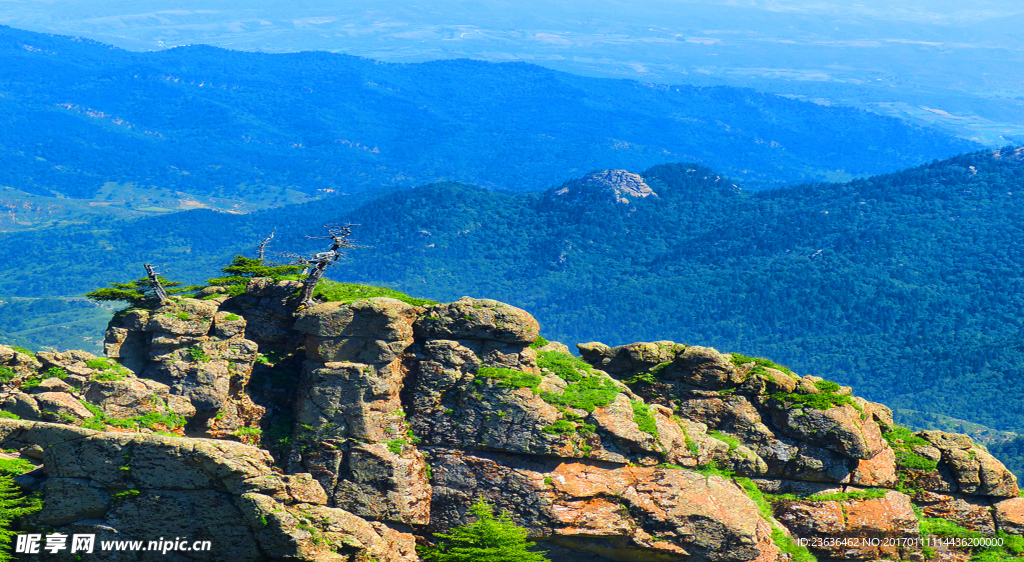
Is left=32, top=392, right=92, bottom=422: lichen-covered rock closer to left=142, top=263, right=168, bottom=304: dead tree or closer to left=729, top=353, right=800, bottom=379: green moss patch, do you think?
left=142, top=263, right=168, bottom=304: dead tree

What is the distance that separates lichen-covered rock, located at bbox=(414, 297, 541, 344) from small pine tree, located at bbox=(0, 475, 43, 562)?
18.3 m

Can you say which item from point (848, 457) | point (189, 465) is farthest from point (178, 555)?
point (848, 457)

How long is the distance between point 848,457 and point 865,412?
3.20 metres

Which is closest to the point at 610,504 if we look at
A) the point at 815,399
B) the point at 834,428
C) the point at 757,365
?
the point at 834,428

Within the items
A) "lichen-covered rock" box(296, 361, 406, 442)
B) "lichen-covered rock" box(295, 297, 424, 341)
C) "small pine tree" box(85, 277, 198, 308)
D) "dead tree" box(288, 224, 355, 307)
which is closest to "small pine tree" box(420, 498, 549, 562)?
"lichen-covered rock" box(296, 361, 406, 442)

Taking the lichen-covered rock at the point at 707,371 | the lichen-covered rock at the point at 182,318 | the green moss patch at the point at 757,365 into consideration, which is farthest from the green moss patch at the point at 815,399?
the lichen-covered rock at the point at 182,318

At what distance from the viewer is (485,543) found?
43.7 m

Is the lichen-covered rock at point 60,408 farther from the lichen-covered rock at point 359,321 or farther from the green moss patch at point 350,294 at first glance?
the green moss patch at point 350,294

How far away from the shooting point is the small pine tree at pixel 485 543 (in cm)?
4306

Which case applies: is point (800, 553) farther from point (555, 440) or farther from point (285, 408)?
point (285, 408)

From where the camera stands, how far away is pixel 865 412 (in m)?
52.5

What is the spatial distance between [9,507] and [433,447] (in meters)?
17.8

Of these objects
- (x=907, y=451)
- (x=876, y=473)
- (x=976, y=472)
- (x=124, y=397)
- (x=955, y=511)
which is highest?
(x=124, y=397)

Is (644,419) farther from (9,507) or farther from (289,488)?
(9,507)
